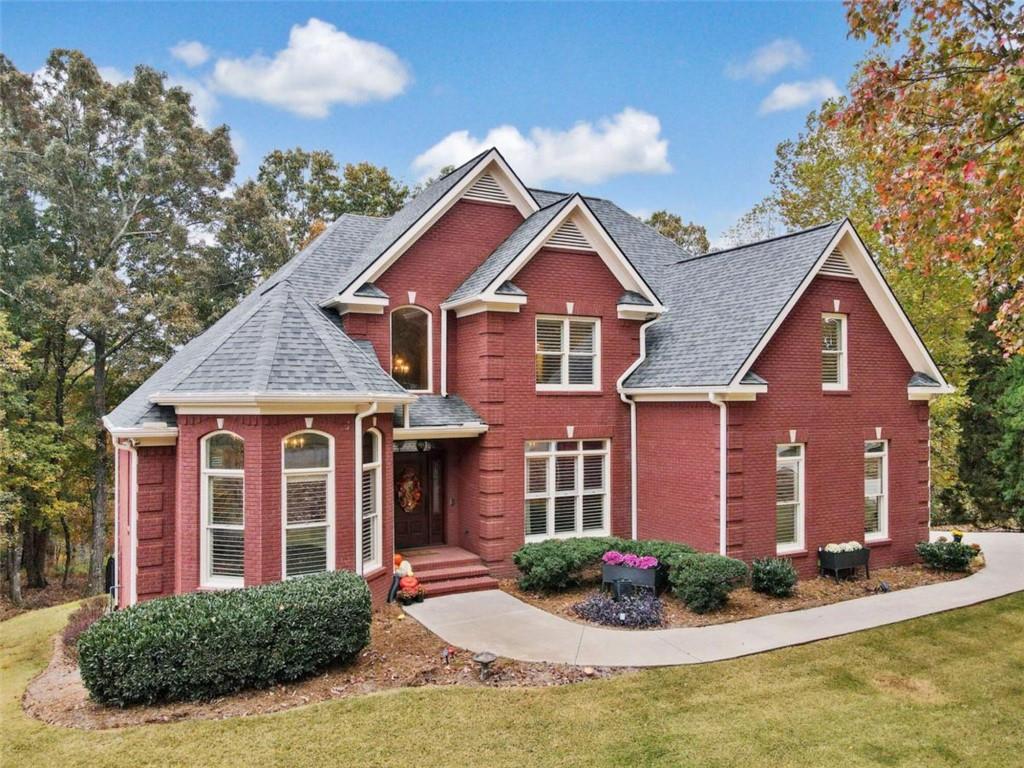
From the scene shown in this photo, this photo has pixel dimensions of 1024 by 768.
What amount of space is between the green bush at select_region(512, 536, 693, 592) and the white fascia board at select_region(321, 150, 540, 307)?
663 cm

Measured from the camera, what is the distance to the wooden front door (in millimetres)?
14898

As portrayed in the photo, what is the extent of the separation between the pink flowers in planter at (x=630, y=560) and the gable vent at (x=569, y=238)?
274 inches

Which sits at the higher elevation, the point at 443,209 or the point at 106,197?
the point at 106,197

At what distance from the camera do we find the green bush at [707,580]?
1171 centimetres

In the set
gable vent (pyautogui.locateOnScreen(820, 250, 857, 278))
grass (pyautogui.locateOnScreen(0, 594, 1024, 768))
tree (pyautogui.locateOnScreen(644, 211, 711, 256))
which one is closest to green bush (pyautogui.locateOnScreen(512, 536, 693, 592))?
grass (pyautogui.locateOnScreen(0, 594, 1024, 768))

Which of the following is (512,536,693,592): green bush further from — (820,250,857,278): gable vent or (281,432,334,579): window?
(820,250,857,278): gable vent

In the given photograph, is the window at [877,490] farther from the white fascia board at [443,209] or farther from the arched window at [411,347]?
the arched window at [411,347]

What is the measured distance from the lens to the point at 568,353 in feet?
49.2

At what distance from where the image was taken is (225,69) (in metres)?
21.3

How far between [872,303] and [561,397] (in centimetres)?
774

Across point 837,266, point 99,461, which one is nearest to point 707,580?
point 837,266

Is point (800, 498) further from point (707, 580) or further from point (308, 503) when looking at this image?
point (308, 503)

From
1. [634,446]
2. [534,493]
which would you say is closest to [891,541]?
[634,446]

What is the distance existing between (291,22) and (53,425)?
653 inches
